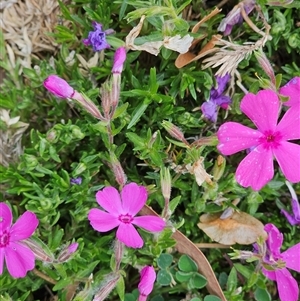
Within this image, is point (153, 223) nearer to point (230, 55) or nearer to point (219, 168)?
point (219, 168)

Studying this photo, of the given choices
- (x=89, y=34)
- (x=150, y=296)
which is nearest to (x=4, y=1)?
(x=89, y=34)

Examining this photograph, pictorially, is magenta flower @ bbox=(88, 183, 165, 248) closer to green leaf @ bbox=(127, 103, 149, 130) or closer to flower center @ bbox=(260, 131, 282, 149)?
green leaf @ bbox=(127, 103, 149, 130)

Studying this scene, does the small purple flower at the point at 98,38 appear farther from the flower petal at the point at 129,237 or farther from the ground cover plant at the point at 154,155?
the flower petal at the point at 129,237

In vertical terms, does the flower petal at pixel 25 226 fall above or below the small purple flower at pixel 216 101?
above

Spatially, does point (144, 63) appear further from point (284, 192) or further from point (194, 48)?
point (284, 192)

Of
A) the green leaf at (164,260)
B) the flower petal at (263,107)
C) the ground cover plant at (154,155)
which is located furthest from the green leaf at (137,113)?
the green leaf at (164,260)

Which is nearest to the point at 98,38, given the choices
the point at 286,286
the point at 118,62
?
the point at 118,62

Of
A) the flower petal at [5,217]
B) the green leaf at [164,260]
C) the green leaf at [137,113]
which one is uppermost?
the flower petal at [5,217]
